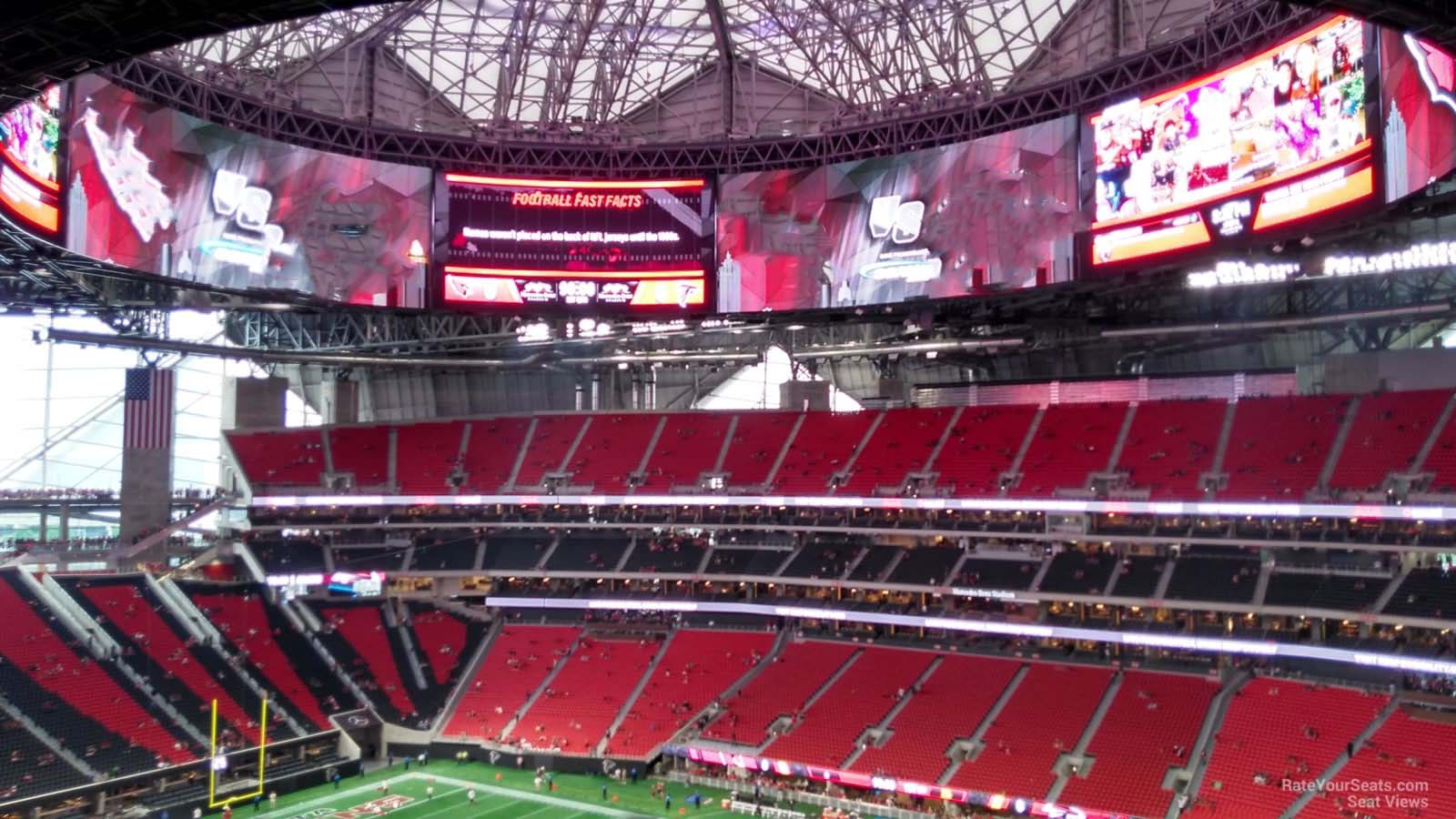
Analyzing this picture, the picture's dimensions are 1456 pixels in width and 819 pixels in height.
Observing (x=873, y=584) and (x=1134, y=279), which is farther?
(x=873, y=584)

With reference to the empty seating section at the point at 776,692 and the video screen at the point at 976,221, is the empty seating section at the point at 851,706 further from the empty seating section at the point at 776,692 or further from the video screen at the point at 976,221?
the video screen at the point at 976,221

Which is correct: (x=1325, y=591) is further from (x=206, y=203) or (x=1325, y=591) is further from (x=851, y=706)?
(x=206, y=203)

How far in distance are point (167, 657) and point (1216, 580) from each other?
133 feet

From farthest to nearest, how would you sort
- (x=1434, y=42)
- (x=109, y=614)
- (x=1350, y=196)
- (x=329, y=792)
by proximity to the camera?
→ 1. (x=109, y=614)
2. (x=329, y=792)
3. (x=1350, y=196)
4. (x=1434, y=42)

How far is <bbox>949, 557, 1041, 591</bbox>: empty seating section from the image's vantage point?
45.7 meters

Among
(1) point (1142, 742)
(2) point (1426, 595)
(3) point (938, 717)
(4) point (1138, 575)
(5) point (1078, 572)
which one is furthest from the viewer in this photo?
(5) point (1078, 572)

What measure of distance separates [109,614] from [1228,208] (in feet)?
148

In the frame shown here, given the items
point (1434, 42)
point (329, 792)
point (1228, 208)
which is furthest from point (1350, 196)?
point (329, 792)

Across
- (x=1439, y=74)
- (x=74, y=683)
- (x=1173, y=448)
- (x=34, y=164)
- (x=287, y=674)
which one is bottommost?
(x=287, y=674)

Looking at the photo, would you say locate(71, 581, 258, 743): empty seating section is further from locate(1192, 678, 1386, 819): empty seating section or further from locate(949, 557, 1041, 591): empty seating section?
locate(1192, 678, 1386, 819): empty seating section

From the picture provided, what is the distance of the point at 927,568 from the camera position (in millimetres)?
48500

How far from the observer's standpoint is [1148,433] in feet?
159

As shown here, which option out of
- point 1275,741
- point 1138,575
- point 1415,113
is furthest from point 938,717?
point 1415,113

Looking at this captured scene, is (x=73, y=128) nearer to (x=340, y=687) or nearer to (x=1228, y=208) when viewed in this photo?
(x=340, y=687)
